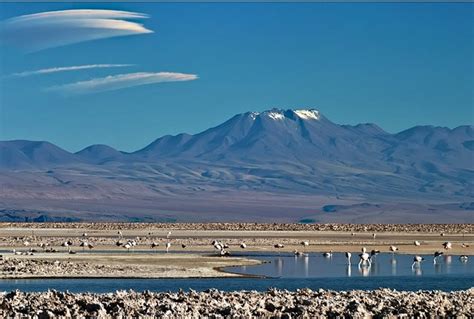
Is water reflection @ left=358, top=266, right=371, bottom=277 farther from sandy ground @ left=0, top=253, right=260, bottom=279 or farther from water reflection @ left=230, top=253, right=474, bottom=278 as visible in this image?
sandy ground @ left=0, top=253, right=260, bottom=279

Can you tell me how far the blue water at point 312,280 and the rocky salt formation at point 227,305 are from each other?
7.96m

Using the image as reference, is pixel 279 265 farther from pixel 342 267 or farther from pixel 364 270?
pixel 364 270

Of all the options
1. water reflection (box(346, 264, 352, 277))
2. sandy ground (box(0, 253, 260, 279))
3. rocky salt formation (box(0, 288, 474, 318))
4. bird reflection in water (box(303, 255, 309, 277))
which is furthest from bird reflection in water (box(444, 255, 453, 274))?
rocky salt formation (box(0, 288, 474, 318))

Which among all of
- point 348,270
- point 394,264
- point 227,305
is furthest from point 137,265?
point 227,305

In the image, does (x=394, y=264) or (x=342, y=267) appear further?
(x=394, y=264)

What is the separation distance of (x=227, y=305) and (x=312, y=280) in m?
14.3

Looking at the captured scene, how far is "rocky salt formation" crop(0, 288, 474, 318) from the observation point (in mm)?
22281

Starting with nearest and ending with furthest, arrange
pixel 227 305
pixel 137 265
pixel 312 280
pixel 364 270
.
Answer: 1. pixel 227 305
2. pixel 312 280
3. pixel 137 265
4. pixel 364 270

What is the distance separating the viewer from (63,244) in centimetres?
5856

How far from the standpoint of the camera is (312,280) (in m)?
37.5

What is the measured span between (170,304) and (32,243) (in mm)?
38939

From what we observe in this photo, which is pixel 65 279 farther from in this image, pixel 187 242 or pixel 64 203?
pixel 64 203

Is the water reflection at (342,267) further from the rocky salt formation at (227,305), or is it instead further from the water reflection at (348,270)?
the rocky salt formation at (227,305)

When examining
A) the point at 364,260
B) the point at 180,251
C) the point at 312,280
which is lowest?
the point at 312,280
